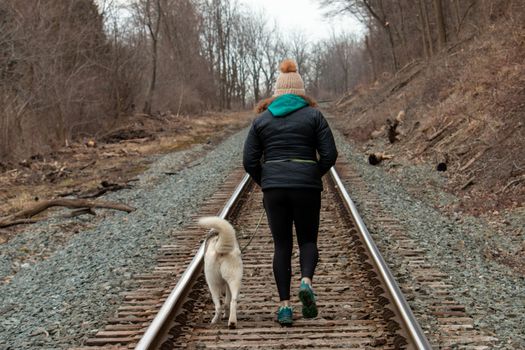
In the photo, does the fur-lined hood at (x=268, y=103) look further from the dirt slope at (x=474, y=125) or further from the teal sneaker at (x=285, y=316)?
the dirt slope at (x=474, y=125)

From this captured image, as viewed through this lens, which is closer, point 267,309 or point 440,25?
point 267,309

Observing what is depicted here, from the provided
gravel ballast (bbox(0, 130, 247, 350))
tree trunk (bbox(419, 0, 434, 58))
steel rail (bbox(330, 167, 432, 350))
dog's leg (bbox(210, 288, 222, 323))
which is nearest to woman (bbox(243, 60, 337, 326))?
dog's leg (bbox(210, 288, 222, 323))

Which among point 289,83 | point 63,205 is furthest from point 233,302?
point 63,205

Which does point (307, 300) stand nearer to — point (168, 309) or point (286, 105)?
point (168, 309)

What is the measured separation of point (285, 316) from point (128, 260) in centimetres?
300

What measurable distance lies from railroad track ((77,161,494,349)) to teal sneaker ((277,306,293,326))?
64mm

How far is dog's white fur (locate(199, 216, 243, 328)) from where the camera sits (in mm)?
4859

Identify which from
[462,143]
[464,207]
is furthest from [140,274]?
[462,143]

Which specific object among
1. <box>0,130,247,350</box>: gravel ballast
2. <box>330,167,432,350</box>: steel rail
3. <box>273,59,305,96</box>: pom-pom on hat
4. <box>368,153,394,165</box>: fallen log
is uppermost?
<box>273,59,305,96</box>: pom-pom on hat

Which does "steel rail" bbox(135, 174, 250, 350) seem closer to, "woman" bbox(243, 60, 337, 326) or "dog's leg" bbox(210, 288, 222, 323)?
"dog's leg" bbox(210, 288, 222, 323)

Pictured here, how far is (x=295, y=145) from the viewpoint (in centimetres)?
480

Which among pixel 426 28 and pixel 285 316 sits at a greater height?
pixel 426 28

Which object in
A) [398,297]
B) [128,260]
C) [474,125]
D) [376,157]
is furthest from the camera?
[376,157]

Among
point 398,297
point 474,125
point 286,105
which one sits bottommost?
point 398,297
